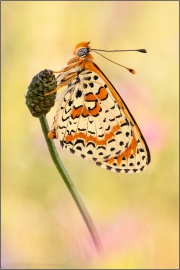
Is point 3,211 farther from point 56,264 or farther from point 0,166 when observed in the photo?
point 56,264

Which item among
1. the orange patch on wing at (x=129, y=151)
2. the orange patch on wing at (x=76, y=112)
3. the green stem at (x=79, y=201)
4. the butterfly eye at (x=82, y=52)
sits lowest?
the green stem at (x=79, y=201)

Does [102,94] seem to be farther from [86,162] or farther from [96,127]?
[86,162]

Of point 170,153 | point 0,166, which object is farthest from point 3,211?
point 170,153

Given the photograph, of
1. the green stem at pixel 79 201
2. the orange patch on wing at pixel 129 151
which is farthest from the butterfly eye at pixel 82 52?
the green stem at pixel 79 201

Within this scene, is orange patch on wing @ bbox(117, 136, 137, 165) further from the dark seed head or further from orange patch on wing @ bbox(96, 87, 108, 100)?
the dark seed head

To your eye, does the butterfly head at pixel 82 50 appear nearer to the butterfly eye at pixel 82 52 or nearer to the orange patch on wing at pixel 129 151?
the butterfly eye at pixel 82 52

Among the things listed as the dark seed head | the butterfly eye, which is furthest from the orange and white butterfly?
the dark seed head
